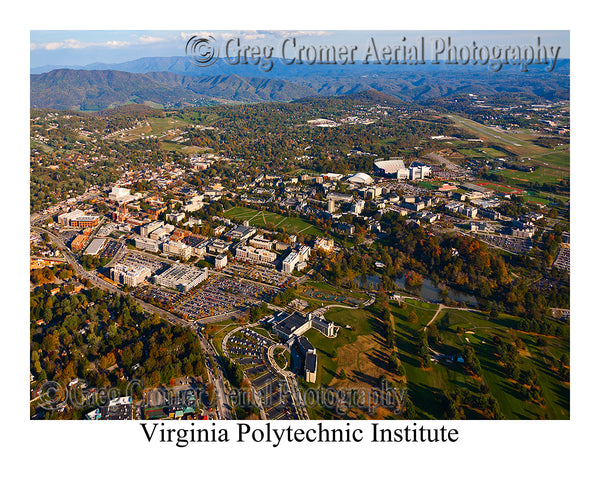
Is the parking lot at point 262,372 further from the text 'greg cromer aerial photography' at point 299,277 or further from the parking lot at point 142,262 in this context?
the parking lot at point 142,262

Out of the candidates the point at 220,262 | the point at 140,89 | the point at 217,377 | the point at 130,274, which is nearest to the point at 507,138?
the point at 220,262

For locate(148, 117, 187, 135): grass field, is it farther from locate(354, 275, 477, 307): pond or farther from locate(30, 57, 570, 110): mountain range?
locate(354, 275, 477, 307): pond

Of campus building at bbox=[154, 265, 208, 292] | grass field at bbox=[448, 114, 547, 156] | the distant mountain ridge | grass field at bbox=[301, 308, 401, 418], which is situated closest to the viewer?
grass field at bbox=[301, 308, 401, 418]

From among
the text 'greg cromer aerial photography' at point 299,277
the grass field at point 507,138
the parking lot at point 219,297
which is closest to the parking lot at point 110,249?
the text 'greg cromer aerial photography' at point 299,277

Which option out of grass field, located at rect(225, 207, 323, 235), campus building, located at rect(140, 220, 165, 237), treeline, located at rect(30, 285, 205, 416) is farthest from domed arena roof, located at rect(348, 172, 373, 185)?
treeline, located at rect(30, 285, 205, 416)

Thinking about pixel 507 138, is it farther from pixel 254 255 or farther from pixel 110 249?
pixel 110 249

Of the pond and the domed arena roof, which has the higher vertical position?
the domed arena roof
